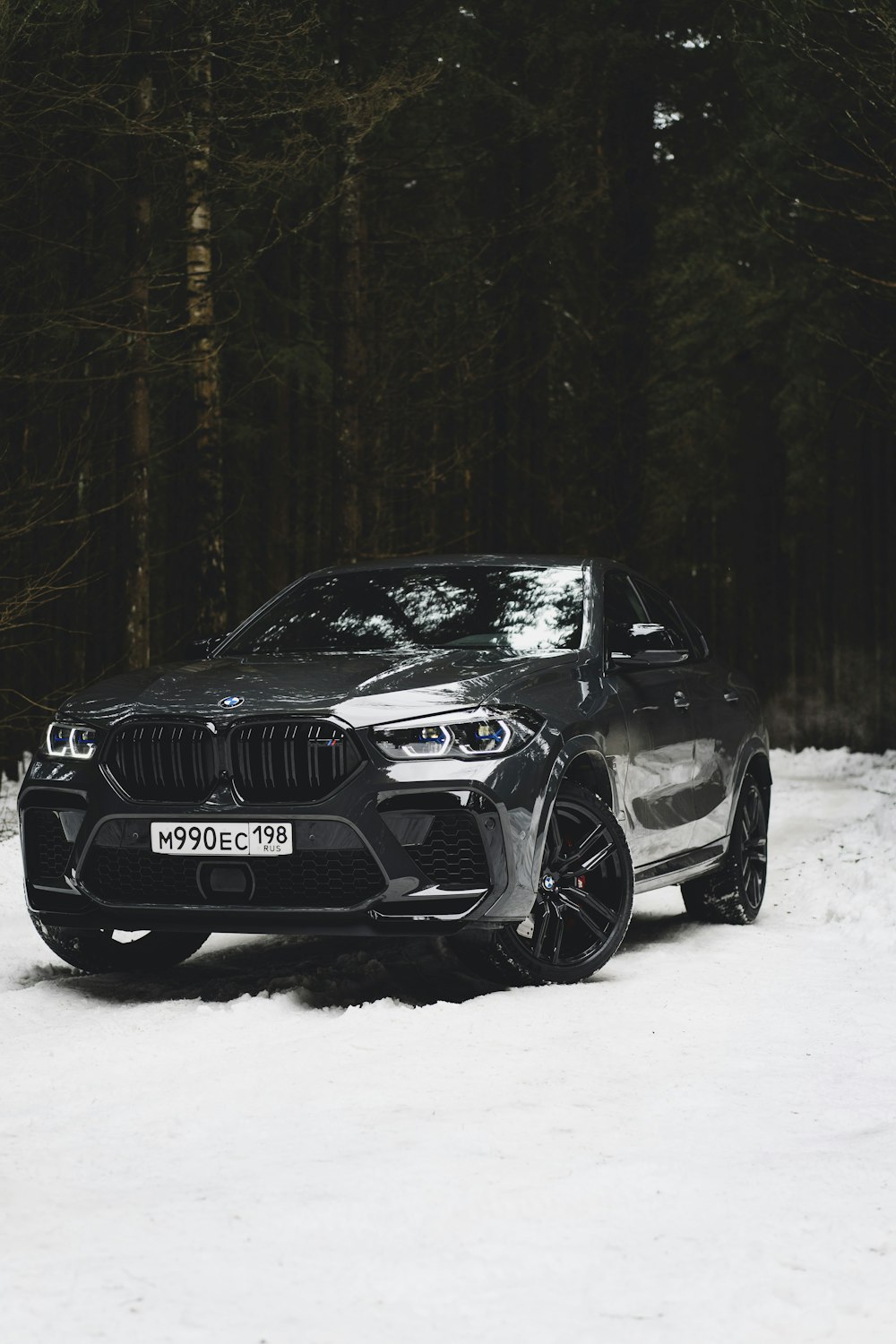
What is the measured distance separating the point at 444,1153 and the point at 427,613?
3384 mm

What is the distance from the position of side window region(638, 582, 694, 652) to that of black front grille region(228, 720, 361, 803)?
270cm

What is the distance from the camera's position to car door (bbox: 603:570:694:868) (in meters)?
7.36

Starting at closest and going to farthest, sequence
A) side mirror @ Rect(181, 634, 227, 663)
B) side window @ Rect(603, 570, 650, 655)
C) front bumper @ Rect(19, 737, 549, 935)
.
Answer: front bumper @ Rect(19, 737, 549, 935), side window @ Rect(603, 570, 650, 655), side mirror @ Rect(181, 634, 227, 663)

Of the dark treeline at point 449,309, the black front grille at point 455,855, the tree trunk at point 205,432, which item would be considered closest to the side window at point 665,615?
the black front grille at point 455,855

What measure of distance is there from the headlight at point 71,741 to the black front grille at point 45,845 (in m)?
0.24

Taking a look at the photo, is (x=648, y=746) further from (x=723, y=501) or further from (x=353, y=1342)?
(x=723, y=501)

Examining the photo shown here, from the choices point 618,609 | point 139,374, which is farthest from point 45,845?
point 139,374

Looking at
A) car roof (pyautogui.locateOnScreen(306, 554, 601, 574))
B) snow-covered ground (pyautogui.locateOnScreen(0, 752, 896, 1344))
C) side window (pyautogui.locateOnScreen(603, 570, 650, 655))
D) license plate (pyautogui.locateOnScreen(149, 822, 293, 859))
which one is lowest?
snow-covered ground (pyautogui.locateOnScreen(0, 752, 896, 1344))

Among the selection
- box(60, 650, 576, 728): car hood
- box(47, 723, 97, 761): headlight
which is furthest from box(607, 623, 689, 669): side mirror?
box(47, 723, 97, 761): headlight

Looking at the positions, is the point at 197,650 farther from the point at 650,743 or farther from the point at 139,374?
the point at 139,374

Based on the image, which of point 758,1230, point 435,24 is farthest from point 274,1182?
point 435,24

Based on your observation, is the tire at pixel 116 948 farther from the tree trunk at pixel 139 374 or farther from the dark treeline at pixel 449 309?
the tree trunk at pixel 139 374

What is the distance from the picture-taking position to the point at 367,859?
6.01 m

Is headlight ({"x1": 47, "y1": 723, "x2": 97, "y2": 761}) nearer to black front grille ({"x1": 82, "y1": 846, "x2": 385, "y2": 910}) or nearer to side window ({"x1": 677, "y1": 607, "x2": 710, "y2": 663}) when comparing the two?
black front grille ({"x1": 82, "y1": 846, "x2": 385, "y2": 910})
